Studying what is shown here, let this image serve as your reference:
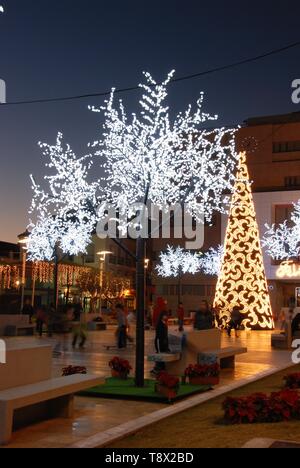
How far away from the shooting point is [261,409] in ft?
29.6

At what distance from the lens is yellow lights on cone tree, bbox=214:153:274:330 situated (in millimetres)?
33844

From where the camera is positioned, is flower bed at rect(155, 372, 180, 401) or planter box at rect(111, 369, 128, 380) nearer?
flower bed at rect(155, 372, 180, 401)

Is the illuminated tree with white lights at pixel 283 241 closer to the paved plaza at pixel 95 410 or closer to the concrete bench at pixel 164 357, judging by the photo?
the paved plaza at pixel 95 410

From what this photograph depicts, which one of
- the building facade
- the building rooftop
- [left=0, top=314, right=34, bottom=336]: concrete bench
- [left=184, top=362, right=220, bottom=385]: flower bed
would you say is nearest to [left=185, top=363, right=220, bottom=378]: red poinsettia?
[left=184, top=362, right=220, bottom=385]: flower bed

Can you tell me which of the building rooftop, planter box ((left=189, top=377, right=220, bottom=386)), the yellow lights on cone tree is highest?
the building rooftop

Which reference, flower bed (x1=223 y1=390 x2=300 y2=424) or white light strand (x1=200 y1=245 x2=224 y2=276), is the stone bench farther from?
white light strand (x1=200 y1=245 x2=224 y2=276)

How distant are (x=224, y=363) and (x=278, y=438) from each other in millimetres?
8457

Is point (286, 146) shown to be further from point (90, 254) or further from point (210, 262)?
point (90, 254)

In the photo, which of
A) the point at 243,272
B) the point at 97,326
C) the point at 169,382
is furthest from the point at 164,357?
the point at 97,326

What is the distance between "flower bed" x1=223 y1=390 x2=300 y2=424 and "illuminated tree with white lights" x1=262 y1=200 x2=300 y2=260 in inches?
1413

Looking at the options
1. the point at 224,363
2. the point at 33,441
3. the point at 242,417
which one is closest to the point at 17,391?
the point at 33,441

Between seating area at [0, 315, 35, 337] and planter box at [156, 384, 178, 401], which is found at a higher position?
seating area at [0, 315, 35, 337]

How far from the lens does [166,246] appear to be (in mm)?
70125
